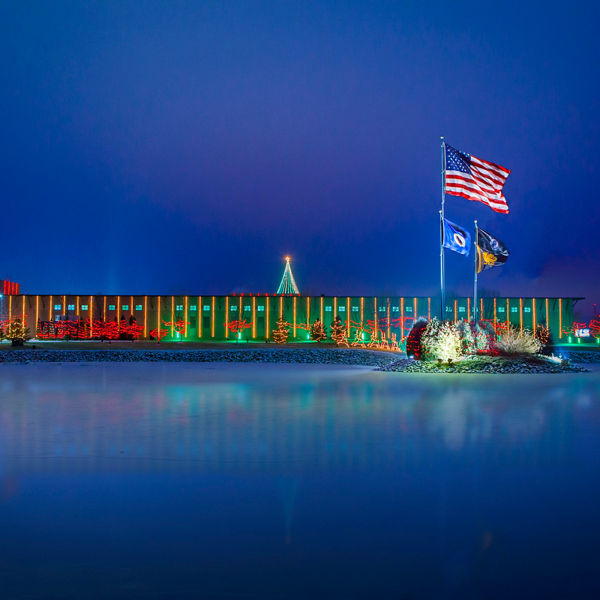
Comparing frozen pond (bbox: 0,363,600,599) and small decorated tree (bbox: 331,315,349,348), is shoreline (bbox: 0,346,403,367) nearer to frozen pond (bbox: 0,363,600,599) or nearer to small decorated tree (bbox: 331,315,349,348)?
frozen pond (bbox: 0,363,600,599)

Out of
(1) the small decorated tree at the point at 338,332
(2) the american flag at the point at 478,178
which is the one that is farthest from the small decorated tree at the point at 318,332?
(2) the american flag at the point at 478,178

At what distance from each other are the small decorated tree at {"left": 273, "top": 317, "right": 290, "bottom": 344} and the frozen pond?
54.2 metres

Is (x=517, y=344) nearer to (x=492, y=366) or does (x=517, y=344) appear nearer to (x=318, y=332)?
(x=492, y=366)

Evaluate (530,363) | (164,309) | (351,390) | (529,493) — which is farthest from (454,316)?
(529,493)

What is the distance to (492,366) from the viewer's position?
965 inches

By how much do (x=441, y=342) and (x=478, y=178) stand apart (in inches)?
274

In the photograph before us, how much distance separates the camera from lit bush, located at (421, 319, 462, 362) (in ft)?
84.4

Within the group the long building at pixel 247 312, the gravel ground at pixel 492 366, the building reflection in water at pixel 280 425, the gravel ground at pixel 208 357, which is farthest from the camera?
the long building at pixel 247 312

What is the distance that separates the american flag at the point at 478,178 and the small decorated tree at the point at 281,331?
Answer: 43893 millimetres

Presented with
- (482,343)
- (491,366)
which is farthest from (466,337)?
(491,366)

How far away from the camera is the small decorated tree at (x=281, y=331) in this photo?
6744 centimetres

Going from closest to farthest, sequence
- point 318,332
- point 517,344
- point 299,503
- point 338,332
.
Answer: point 299,503, point 517,344, point 338,332, point 318,332

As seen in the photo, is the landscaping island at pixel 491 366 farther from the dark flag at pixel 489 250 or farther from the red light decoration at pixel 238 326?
the red light decoration at pixel 238 326

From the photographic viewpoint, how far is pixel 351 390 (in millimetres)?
17594
